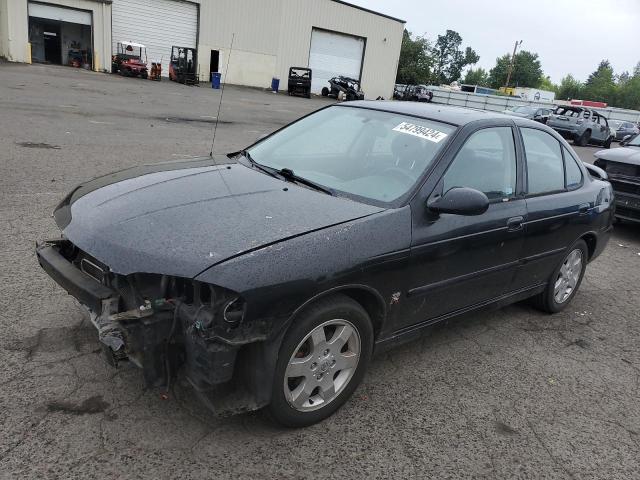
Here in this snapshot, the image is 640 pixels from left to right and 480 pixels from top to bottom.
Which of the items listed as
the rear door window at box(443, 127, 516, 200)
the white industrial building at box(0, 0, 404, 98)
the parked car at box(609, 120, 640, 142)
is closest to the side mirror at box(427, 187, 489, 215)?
the rear door window at box(443, 127, 516, 200)

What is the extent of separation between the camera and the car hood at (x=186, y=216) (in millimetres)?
2455

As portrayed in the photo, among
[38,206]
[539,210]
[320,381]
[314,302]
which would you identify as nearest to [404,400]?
[320,381]

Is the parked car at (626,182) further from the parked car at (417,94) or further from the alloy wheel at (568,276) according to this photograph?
the parked car at (417,94)

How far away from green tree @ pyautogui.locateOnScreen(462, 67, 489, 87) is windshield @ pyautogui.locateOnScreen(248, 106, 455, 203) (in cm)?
12720

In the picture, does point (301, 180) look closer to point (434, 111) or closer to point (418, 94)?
point (434, 111)

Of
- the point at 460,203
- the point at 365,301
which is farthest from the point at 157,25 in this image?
the point at 365,301

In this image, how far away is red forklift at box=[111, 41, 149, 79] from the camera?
3281 cm

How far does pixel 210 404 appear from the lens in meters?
2.47

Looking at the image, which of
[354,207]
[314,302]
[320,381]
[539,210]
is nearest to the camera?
[314,302]

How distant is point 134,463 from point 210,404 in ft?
1.37

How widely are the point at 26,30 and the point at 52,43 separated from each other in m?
4.70

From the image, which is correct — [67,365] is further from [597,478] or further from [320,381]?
[597,478]

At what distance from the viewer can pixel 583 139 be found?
2444cm

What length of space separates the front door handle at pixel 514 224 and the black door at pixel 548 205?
9 cm
